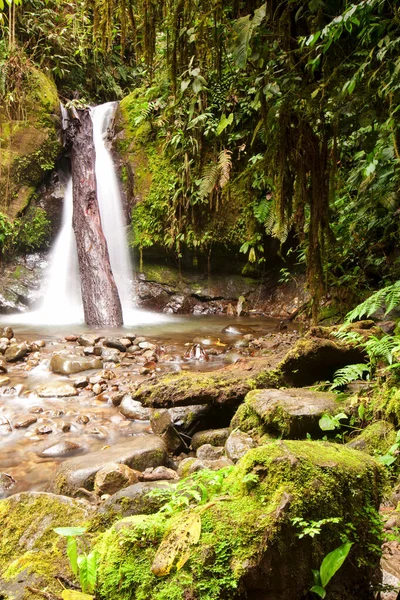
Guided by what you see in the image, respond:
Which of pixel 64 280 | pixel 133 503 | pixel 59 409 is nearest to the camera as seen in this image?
pixel 133 503

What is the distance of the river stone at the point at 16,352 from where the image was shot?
→ 582 centimetres

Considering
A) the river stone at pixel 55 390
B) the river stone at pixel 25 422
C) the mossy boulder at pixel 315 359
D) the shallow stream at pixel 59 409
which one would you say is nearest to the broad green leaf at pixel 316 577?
the mossy boulder at pixel 315 359

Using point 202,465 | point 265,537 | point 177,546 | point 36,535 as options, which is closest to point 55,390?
point 202,465

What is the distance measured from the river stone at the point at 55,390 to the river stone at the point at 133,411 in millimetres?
774

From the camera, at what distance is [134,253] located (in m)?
11.0

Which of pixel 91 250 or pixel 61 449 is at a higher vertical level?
pixel 91 250

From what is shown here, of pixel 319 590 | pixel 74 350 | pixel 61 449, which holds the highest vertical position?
pixel 319 590

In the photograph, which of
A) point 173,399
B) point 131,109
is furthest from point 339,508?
point 131,109

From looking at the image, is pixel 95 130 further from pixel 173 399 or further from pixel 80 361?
pixel 173 399

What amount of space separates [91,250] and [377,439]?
7.59 m

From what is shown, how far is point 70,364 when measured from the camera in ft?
18.0

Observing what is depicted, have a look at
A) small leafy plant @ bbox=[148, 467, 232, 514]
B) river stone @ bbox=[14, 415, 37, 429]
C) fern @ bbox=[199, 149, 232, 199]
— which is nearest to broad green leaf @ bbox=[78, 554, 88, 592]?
small leafy plant @ bbox=[148, 467, 232, 514]

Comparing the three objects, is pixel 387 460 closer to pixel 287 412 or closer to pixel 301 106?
pixel 287 412

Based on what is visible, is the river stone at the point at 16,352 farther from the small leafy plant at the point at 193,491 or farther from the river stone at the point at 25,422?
the small leafy plant at the point at 193,491
